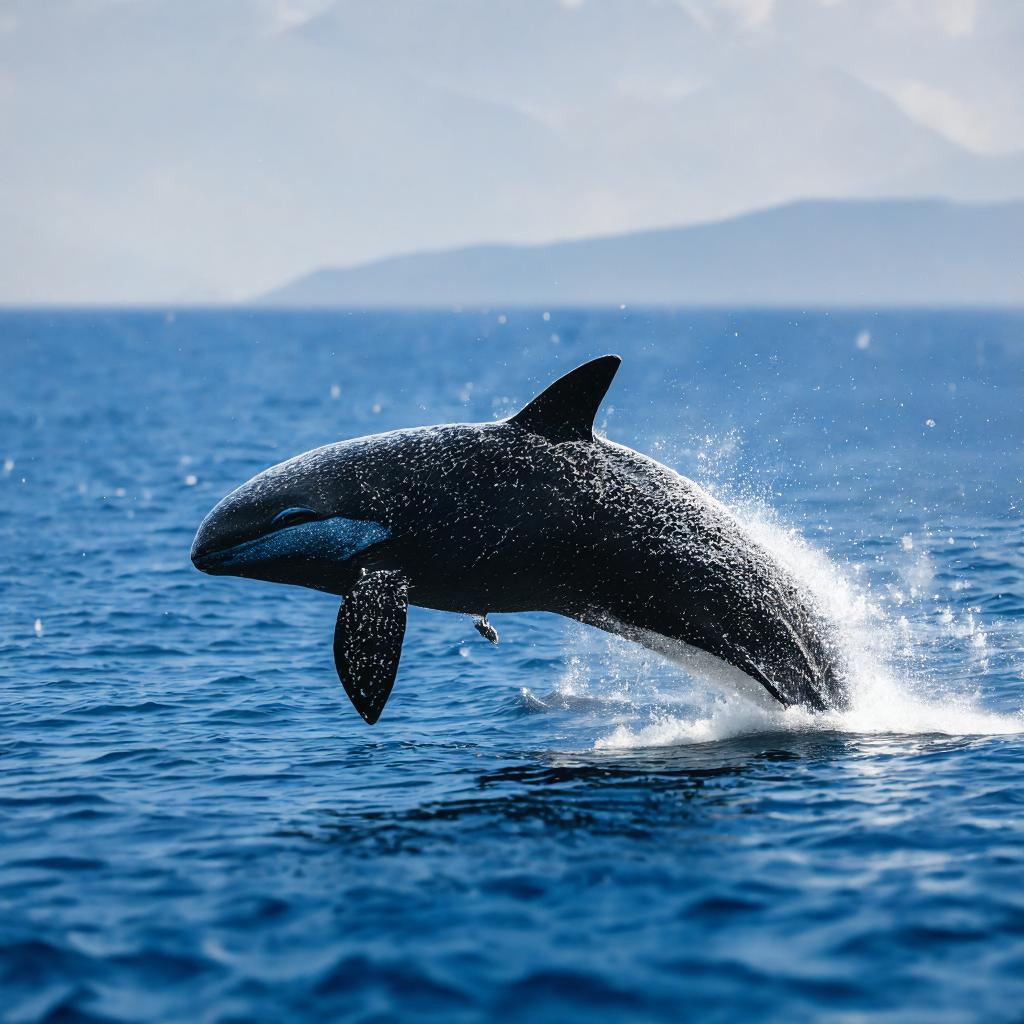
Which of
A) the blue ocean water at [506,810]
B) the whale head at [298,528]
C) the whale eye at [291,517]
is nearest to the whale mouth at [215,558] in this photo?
the whale head at [298,528]

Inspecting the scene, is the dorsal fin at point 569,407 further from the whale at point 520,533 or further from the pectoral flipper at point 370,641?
the pectoral flipper at point 370,641

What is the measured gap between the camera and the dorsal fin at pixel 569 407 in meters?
15.4

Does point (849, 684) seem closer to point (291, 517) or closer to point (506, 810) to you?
point (506, 810)

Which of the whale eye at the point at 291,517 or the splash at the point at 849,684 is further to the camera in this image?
the splash at the point at 849,684

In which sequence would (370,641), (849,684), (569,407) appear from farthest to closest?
(849,684)
(569,407)
(370,641)

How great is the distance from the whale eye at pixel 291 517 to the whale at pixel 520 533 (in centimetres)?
1

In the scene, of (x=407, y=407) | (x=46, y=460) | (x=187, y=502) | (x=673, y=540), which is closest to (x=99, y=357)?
(x=407, y=407)

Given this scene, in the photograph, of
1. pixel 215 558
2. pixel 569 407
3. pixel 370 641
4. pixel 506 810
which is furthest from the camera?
pixel 215 558

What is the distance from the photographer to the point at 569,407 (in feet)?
51.5

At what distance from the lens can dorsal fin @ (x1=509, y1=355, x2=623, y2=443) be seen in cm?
1538

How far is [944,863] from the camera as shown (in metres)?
12.4

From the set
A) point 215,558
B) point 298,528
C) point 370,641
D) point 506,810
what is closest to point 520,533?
point 370,641

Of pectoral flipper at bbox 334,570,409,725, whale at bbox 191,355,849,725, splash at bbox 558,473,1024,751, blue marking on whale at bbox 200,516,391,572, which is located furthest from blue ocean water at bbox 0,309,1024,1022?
blue marking on whale at bbox 200,516,391,572

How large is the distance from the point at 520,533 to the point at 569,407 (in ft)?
4.87
